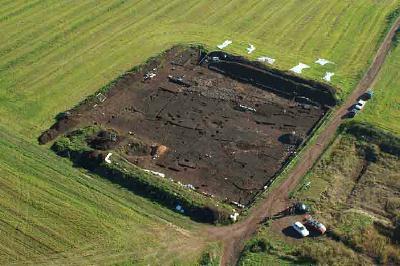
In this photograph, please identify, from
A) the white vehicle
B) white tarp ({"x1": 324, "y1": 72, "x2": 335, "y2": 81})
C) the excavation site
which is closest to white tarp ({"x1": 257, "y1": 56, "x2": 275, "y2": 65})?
the excavation site

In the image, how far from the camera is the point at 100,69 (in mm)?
77375

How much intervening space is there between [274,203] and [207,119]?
56.5ft

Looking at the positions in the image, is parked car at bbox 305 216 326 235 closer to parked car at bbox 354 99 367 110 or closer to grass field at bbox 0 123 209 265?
grass field at bbox 0 123 209 265

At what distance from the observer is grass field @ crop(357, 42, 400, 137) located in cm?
6819

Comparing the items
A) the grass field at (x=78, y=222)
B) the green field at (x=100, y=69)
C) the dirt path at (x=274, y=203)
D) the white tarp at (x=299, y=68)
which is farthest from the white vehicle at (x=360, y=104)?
the grass field at (x=78, y=222)

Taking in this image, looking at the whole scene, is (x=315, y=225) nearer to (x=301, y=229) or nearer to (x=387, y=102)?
(x=301, y=229)

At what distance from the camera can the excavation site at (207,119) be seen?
6109 centimetres

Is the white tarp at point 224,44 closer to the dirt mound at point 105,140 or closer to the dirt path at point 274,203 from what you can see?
the dirt path at point 274,203

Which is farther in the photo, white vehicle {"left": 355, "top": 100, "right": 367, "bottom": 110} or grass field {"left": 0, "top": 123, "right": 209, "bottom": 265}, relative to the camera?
white vehicle {"left": 355, "top": 100, "right": 367, "bottom": 110}

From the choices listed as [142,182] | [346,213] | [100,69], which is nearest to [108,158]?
[142,182]

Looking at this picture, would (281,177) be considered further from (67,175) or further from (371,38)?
(371,38)

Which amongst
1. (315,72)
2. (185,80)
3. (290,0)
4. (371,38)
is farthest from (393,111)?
(290,0)

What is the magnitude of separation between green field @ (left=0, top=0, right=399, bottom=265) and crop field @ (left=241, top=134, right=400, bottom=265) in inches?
322

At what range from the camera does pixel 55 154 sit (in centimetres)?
6188
